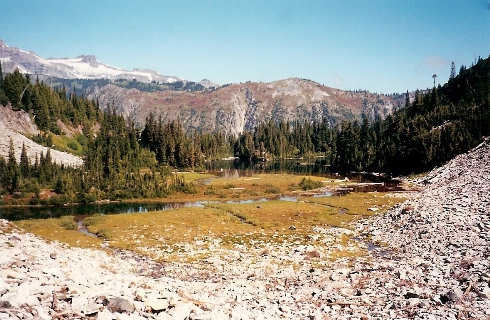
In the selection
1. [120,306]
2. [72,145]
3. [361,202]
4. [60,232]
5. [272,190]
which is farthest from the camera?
[72,145]

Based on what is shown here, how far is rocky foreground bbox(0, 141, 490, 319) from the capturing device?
20.7 meters

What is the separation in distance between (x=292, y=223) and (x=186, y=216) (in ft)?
75.0

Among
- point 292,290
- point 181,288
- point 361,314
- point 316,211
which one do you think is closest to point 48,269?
point 181,288

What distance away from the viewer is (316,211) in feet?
274

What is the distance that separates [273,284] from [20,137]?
528 feet

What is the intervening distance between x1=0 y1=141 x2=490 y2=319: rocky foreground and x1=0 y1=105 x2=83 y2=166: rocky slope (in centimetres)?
11376

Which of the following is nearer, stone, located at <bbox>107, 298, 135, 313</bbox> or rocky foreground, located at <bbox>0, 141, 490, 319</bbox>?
stone, located at <bbox>107, 298, 135, 313</bbox>

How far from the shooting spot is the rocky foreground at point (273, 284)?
67.9 ft

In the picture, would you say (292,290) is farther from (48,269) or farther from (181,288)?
(48,269)

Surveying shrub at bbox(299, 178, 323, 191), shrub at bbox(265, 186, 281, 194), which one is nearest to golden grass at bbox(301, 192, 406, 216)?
shrub at bbox(265, 186, 281, 194)

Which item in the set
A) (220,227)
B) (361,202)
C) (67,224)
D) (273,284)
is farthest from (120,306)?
(361,202)

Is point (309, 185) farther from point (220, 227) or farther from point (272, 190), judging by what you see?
point (220, 227)

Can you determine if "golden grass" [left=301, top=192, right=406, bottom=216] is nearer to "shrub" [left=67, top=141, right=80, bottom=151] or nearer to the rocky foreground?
the rocky foreground

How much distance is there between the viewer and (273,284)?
113ft
